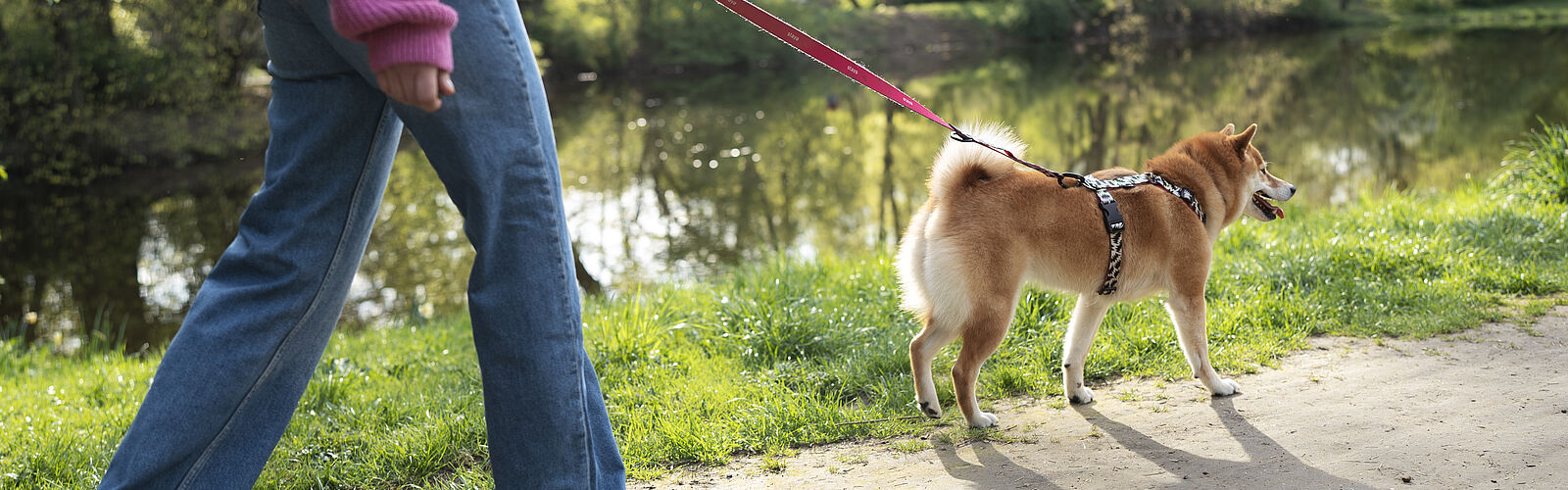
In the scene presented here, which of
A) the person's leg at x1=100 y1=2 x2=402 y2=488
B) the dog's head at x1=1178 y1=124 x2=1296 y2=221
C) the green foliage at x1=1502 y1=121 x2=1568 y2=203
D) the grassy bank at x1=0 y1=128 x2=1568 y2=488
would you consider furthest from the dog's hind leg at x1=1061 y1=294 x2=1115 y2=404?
the green foliage at x1=1502 y1=121 x2=1568 y2=203

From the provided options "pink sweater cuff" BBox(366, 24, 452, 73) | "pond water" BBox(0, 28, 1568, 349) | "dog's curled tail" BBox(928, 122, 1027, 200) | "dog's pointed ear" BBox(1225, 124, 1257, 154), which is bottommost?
"pond water" BBox(0, 28, 1568, 349)

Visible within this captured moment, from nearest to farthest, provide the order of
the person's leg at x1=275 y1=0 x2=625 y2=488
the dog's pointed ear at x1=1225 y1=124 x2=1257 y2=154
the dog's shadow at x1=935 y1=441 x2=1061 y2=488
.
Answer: the person's leg at x1=275 y1=0 x2=625 y2=488, the dog's shadow at x1=935 y1=441 x2=1061 y2=488, the dog's pointed ear at x1=1225 y1=124 x2=1257 y2=154

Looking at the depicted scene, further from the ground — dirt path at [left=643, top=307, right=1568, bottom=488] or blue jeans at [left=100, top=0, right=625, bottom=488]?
blue jeans at [left=100, top=0, right=625, bottom=488]

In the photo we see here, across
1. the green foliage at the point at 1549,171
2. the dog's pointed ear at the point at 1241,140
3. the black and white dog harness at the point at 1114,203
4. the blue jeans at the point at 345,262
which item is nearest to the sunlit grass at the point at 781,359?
the green foliage at the point at 1549,171

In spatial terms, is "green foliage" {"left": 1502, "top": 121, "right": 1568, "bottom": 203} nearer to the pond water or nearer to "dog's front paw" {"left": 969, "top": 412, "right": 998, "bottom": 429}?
the pond water

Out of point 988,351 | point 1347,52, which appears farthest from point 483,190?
point 1347,52

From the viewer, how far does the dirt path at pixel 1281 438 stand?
2.60 m

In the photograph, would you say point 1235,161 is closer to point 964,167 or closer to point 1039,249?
point 1039,249

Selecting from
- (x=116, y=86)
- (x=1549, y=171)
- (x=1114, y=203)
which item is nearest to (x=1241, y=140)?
(x=1114, y=203)

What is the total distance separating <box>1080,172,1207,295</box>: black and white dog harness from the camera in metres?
→ 3.24

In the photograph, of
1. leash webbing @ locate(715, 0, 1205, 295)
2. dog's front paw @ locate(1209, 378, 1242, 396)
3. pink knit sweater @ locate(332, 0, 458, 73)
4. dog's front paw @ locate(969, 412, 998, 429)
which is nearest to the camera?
pink knit sweater @ locate(332, 0, 458, 73)

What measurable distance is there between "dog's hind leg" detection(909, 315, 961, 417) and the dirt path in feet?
0.45

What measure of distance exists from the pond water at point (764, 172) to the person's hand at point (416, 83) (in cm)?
545

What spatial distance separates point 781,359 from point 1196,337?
1491 mm
